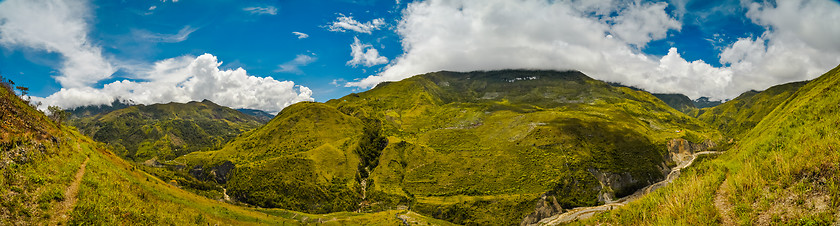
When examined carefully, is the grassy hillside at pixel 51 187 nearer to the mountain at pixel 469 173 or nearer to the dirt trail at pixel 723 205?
the dirt trail at pixel 723 205

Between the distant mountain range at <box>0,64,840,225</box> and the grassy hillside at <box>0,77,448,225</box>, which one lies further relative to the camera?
the grassy hillside at <box>0,77,448,225</box>

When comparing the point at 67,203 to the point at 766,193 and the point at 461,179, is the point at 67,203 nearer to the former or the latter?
the point at 766,193

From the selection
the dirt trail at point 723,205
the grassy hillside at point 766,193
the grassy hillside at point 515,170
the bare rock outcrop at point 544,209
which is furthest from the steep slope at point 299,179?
the dirt trail at point 723,205

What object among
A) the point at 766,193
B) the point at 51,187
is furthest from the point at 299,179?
the point at 766,193

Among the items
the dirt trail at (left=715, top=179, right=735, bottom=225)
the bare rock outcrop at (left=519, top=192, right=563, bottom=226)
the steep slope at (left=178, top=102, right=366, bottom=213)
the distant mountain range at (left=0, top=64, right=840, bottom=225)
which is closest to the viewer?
the dirt trail at (left=715, top=179, right=735, bottom=225)

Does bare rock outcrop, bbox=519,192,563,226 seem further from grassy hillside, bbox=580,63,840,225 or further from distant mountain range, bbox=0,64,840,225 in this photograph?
grassy hillside, bbox=580,63,840,225

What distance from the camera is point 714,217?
12336mm

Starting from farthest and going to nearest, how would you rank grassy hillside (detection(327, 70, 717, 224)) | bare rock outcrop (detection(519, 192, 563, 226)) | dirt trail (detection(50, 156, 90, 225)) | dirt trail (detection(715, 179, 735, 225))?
grassy hillside (detection(327, 70, 717, 224)) → bare rock outcrop (detection(519, 192, 563, 226)) → dirt trail (detection(50, 156, 90, 225)) → dirt trail (detection(715, 179, 735, 225))

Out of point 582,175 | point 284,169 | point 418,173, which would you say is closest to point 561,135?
point 582,175

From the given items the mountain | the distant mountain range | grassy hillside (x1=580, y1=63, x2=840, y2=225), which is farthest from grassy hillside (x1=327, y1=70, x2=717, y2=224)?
grassy hillside (x1=580, y1=63, x2=840, y2=225)

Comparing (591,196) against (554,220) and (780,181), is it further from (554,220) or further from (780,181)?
(780,181)

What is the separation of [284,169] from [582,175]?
15614cm

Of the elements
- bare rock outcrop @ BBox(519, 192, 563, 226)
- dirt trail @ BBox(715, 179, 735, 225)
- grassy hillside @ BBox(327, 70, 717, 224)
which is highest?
dirt trail @ BBox(715, 179, 735, 225)

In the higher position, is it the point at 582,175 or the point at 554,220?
the point at 582,175
